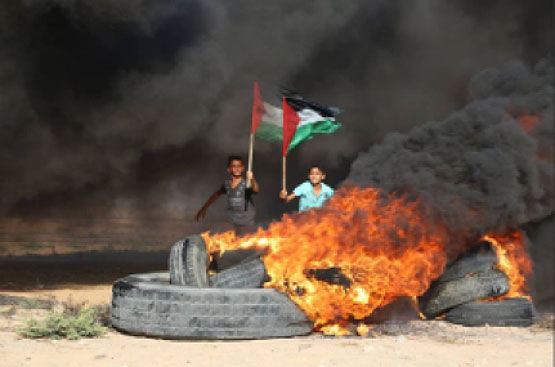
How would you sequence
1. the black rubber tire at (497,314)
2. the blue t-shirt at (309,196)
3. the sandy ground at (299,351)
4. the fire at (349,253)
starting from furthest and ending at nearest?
1. the blue t-shirt at (309,196)
2. the black rubber tire at (497,314)
3. the fire at (349,253)
4. the sandy ground at (299,351)

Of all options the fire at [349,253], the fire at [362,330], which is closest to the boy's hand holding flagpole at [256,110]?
the fire at [349,253]

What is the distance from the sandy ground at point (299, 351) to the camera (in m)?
6.49

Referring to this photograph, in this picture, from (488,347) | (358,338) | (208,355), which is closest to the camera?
(208,355)

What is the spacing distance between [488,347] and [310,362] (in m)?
2.79

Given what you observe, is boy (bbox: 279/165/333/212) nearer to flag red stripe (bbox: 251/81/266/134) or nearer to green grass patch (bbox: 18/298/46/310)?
flag red stripe (bbox: 251/81/266/134)

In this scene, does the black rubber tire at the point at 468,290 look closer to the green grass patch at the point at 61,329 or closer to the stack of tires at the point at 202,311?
the stack of tires at the point at 202,311

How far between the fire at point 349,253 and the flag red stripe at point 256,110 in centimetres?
261

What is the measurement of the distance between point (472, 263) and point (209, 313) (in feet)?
16.7

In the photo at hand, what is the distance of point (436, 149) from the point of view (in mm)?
10344

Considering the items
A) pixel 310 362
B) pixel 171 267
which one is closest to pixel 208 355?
pixel 310 362

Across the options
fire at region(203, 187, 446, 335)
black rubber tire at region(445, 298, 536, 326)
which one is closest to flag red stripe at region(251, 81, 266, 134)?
fire at region(203, 187, 446, 335)

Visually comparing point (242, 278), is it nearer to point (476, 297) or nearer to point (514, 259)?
point (476, 297)

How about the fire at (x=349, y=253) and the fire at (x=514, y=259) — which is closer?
the fire at (x=349, y=253)

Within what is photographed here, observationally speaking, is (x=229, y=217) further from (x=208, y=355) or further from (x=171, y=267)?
(x=208, y=355)
